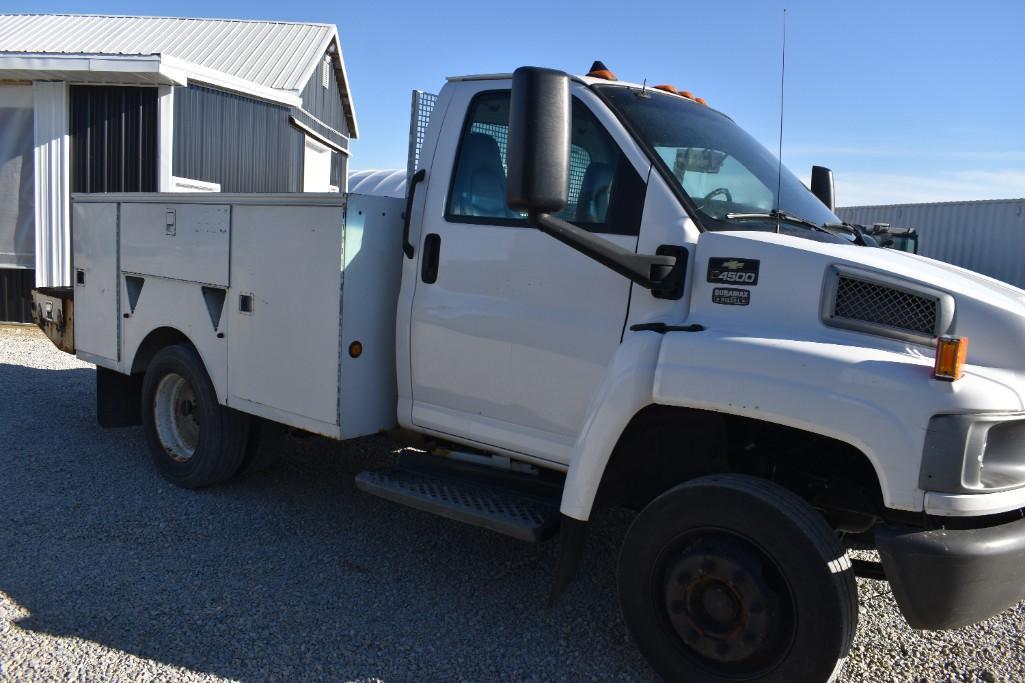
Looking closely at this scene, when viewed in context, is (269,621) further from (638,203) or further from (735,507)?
(638,203)

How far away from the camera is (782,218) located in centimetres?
355

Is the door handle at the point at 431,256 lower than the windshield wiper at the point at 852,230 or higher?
lower

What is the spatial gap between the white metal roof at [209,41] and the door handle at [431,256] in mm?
10613

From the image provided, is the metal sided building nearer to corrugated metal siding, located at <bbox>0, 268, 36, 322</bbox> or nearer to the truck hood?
corrugated metal siding, located at <bbox>0, 268, 36, 322</bbox>

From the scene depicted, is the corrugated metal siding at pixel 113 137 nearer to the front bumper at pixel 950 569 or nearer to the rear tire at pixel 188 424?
the rear tire at pixel 188 424

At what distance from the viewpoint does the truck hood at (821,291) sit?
282 cm

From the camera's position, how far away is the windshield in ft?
11.5

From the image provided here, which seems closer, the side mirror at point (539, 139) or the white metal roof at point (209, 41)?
the side mirror at point (539, 139)

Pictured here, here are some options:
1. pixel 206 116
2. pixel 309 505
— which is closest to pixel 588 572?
pixel 309 505

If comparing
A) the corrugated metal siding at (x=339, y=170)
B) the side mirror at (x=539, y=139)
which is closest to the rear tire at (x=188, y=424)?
the side mirror at (x=539, y=139)

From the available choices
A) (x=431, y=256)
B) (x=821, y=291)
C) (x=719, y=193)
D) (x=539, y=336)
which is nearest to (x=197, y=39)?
(x=431, y=256)

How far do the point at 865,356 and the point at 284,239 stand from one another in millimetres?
2958

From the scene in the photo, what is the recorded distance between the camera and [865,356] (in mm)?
2770

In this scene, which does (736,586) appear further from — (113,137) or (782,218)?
(113,137)
